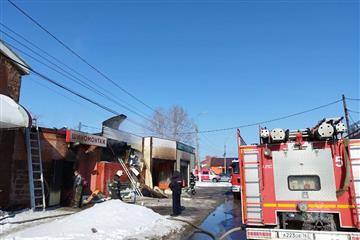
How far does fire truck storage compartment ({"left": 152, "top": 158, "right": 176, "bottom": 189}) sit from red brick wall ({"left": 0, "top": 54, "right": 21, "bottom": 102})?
17042 millimetres

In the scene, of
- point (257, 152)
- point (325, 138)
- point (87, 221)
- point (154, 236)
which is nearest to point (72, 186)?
point (87, 221)

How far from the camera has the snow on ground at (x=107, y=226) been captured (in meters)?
9.60

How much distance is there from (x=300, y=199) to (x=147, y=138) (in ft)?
69.7

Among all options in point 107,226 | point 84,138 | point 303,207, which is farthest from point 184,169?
point 303,207

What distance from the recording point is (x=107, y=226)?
10.9m

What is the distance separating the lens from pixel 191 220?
571 inches

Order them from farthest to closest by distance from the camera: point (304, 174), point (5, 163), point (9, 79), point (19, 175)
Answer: point (9, 79) → point (19, 175) → point (5, 163) → point (304, 174)

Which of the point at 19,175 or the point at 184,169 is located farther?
the point at 184,169

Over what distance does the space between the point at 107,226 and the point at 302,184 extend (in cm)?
565

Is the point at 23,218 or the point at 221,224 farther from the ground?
the point at 23,218

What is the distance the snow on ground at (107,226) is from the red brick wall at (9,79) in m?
6.92

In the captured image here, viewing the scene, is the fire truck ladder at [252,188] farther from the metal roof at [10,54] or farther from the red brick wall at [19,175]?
the metal roof at [10,54]

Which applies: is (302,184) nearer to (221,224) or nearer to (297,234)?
(297,234)

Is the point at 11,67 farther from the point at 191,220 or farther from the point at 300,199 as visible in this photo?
the point at 300,199
